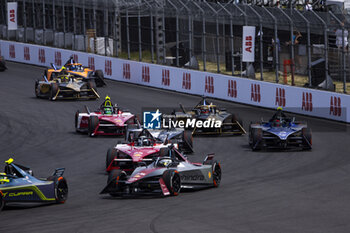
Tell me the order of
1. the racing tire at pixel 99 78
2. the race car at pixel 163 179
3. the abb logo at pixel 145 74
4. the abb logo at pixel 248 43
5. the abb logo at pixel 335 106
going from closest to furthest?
the race car at pixel 163 179
the abb logo at pixel 335 106
the abb logo at pixel 248 43
the racing tire at pixel 99 78
the abb logo at pixel 145 74

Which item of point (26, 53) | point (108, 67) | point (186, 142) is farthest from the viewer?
point (26, 53)

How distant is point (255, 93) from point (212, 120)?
24.9ft

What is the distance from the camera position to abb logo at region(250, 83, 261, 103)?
109ft

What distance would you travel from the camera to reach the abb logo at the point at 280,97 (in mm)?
31672

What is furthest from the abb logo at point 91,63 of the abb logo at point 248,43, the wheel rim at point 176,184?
the wheel rim at point 176,184

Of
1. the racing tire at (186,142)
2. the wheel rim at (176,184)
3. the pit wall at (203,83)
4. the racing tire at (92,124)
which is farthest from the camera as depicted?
the pit wall at (203,83)

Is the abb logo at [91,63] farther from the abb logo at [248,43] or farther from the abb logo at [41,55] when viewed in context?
the abb logo at [248,43]

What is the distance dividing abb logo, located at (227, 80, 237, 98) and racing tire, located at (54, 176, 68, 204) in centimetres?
1905

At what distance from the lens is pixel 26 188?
50.8ft

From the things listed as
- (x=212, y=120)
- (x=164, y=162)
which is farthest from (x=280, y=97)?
(x=164, y=162)

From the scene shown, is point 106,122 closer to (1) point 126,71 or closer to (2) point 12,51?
(1) point 126,71

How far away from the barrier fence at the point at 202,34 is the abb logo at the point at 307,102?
2.29 ft

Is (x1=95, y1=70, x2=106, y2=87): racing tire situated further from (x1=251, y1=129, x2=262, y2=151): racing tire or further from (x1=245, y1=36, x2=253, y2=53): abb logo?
(x1=251, y1=129, x2=262, y2=151): racing tire

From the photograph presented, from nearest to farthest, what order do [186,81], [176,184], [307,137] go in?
[176,184] < [307,137] < [186,81]
